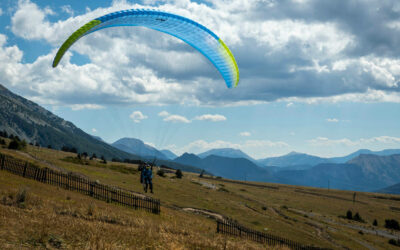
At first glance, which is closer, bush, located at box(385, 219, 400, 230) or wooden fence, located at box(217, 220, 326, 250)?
wooden fence, located at box(217, 220, 326, 250)

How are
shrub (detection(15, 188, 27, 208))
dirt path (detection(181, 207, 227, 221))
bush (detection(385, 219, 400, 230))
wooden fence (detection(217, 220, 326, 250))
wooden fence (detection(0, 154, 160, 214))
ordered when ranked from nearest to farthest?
shrub (detection(15, 188, 27, 208)) → wooden fence (detection(217, 220, 326, 250)) → wooden fence (detection(0, 154, 160, 214)) → dirt path (detection(181, 207, 227, 221)) → bush (detection(385, 219, 400, 230))

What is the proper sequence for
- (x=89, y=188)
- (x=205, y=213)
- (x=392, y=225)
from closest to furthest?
(x=89, y=188) → (x=205, y=213) → (x=392, y=225)

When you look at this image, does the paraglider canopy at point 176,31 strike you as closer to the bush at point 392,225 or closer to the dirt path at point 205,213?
the dirt path at point 205,213

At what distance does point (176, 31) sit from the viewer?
21.2m

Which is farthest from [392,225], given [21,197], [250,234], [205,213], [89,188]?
[21,197]

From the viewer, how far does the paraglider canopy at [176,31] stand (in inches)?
749

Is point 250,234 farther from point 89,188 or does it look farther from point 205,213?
point 89,188

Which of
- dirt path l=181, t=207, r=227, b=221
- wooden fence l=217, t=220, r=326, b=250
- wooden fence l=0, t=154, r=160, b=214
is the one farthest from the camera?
dirt path l=181, t=207, r=227, b=221

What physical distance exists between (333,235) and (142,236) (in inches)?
1223

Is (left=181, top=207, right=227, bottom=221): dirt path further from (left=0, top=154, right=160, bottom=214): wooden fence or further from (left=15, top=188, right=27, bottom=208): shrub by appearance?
(left=15, top=188, right=27, bottom=208): shrub

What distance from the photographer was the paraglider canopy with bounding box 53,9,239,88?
62.4 ft

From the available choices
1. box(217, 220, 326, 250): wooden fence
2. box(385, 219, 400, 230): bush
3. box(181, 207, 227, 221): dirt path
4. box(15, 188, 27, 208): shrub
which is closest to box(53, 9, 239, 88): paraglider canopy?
box(15, 188, 27, 208): shrub

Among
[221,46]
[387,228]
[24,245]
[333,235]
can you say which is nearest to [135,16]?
[221,46]

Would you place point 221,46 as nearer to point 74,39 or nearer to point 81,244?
point 74,39
